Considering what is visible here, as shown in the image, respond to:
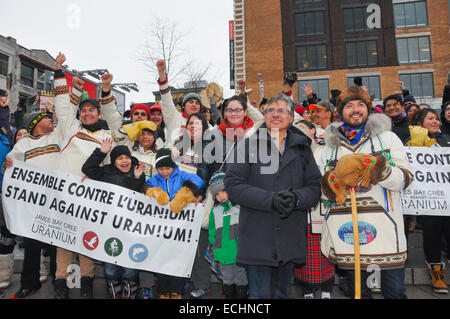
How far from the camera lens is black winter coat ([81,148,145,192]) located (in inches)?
137

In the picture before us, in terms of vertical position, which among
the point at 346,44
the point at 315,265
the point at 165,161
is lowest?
the point at 315,265

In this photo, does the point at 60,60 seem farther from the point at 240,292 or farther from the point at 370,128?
the point at 370,128

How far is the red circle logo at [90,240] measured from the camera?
11.4ft

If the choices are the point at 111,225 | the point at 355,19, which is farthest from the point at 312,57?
the point at 111,225

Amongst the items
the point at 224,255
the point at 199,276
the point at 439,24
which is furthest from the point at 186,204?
the point at 439,24

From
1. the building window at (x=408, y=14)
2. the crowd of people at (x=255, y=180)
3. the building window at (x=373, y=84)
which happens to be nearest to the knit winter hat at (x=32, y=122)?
the crowd of people at (x=255, y=180)

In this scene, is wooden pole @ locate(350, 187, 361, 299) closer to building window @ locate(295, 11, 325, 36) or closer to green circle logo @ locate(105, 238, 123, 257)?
green circle logo @ locate(105, 238, 123, 257)

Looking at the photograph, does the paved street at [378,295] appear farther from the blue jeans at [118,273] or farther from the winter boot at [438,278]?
the blue jeans at [118,273]

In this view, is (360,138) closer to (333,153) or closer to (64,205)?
(333,153)

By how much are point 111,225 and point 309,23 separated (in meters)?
30.4

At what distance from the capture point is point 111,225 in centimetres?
351

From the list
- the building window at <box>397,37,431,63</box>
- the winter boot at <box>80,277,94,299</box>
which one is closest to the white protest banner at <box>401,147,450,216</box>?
the winter boot at <box>80,277,94,299</box>
